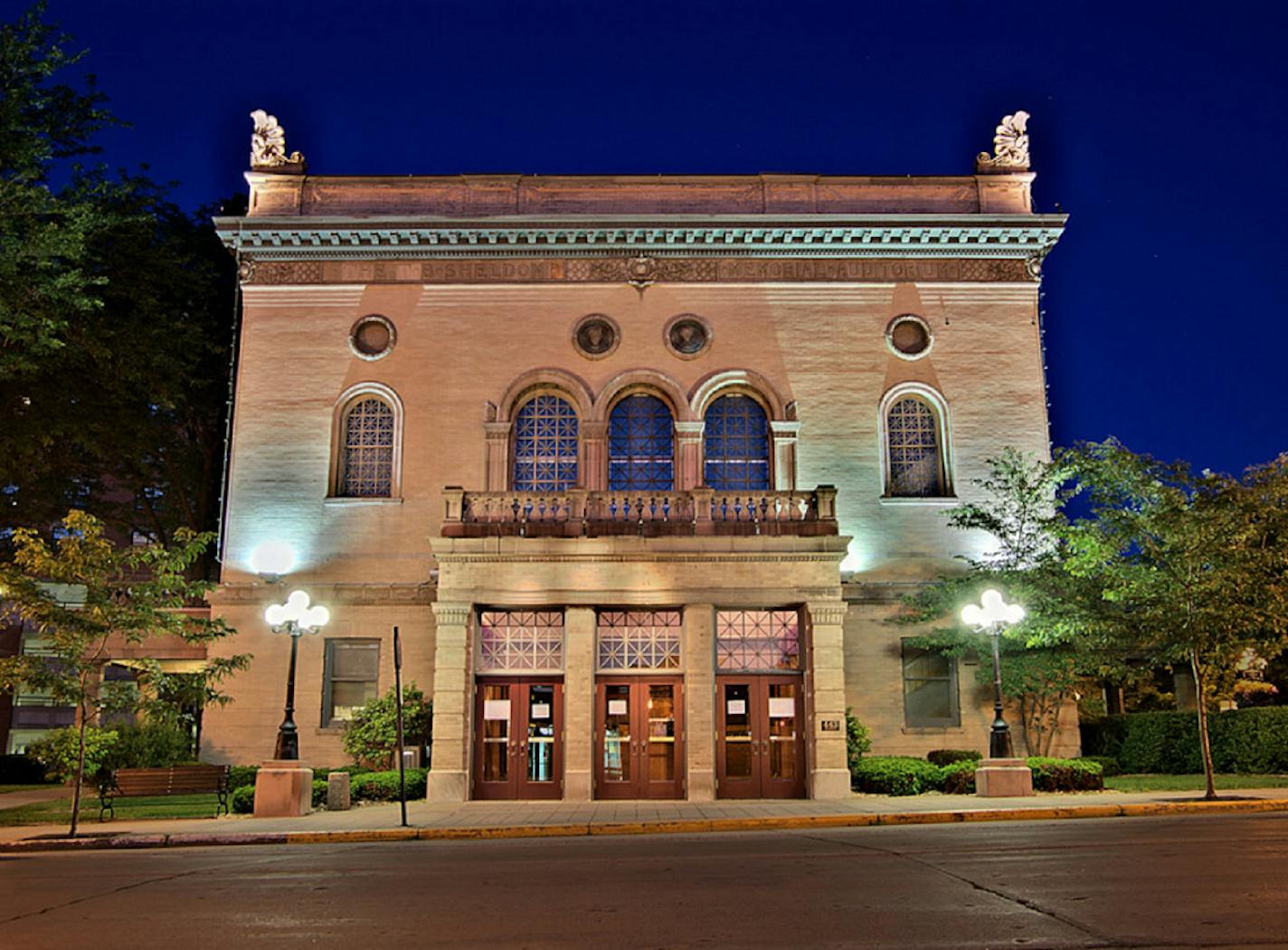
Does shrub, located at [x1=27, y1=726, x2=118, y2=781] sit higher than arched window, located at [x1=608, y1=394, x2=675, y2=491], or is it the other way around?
arched window, located at [x1=608, y1=394, x2=675, y2=491]

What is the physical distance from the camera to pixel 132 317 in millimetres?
30281

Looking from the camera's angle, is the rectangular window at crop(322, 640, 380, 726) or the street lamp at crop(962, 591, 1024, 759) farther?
the rectangular window at crop(322, 640, 380, 726)

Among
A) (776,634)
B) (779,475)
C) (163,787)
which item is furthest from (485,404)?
(163,787)

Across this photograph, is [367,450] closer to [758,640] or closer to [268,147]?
[268,147]

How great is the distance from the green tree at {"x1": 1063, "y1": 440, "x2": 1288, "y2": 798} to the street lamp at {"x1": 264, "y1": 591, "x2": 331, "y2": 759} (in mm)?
15072

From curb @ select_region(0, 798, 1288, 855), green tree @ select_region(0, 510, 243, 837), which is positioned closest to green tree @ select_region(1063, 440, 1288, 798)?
curb @ select_region(0, 798, 1288, 855)

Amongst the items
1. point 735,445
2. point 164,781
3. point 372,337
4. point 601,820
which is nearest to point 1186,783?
point 735,445

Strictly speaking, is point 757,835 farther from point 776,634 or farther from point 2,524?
point 2,524

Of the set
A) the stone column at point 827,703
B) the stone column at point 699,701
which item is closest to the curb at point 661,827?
the stone column at point 827,703

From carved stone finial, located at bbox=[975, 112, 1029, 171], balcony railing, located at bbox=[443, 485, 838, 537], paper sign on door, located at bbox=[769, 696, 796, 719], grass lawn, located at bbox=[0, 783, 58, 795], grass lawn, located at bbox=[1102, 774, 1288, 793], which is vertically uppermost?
carved stone finial, located at bbox=[975, 112, 1029, 171]

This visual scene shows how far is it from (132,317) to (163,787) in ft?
42.7

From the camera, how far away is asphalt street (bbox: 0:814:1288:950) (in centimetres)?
848

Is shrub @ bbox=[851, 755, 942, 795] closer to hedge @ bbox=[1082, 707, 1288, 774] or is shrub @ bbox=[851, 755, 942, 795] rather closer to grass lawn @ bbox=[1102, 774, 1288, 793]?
grass lawn @ bbox=[1102, 774, 1288, 793]

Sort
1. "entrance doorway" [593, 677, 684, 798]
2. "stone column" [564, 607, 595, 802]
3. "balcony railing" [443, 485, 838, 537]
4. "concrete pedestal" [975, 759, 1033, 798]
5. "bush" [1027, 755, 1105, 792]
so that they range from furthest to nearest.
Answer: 1. "balcony railing" [443, 485, 838, 537]
2. "entrance doorway" [593, 677, 684, 798]
3. "stone column" [564, 607, 595, 802]
4. "bush" [1027, 755, 1105, 792]
5. "concrete pedestal" [975, 759, 1033, 798]
